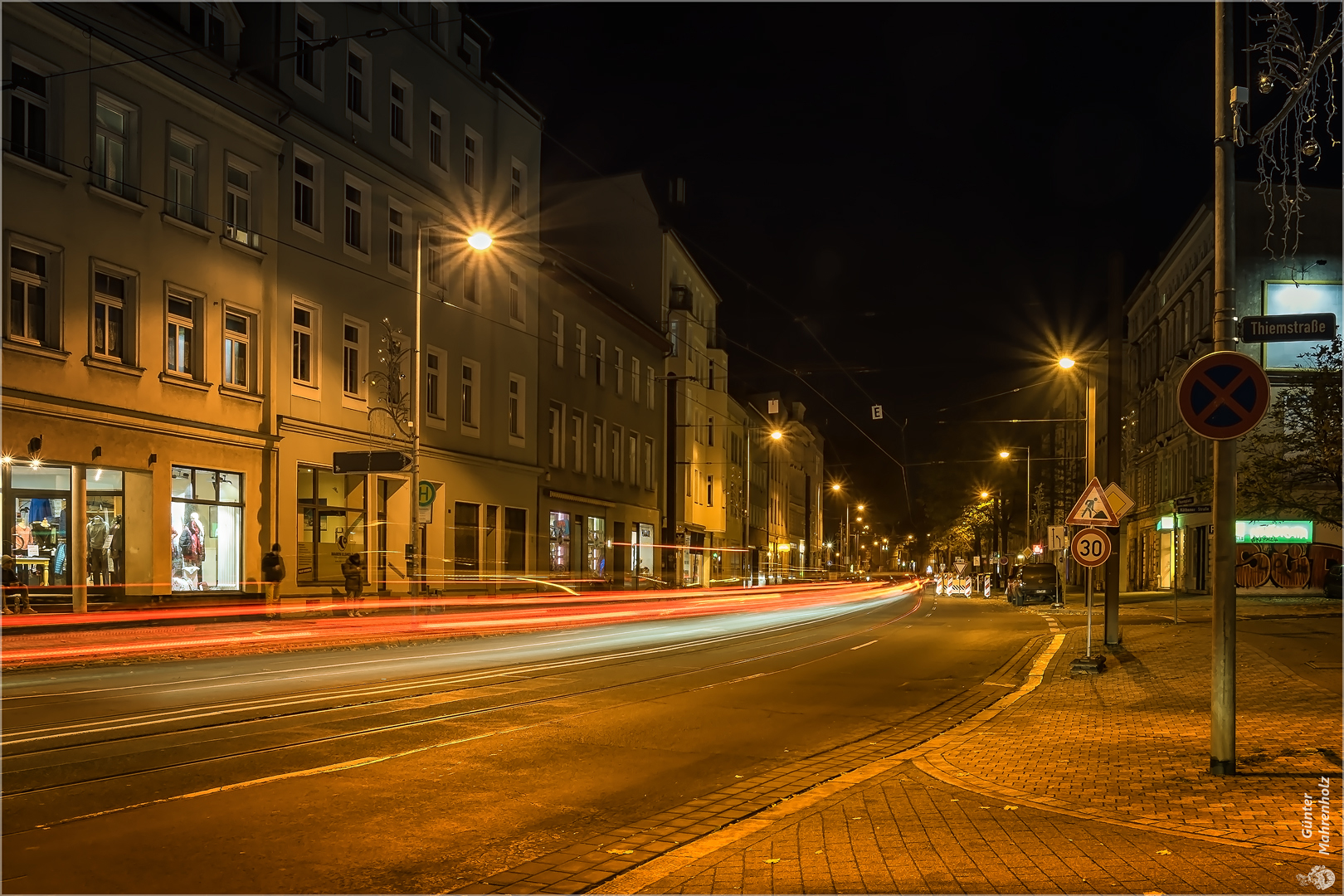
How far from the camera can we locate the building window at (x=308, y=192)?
29.7 m

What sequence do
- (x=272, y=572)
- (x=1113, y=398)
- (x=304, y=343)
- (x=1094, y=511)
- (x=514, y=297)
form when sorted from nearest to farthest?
(x=1094, y=511)
(x=1113, y=398)
(x=272, y=572)
(x=304, y=343)
(x=514, y=297)

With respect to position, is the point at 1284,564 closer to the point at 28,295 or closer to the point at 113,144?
the point at 113,144

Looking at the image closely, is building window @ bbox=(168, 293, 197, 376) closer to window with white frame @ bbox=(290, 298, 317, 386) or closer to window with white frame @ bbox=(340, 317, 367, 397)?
window with white frame @ bbox=(290, 298, 317, 386)

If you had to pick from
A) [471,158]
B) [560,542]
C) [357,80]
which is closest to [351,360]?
[357,80]

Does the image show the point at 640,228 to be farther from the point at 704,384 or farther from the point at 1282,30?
the point at 1282,30

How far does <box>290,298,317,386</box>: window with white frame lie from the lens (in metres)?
29.5

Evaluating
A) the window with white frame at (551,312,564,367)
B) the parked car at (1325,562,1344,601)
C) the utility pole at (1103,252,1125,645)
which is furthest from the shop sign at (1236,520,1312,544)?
the utility pole at (1103,252,1125,645)

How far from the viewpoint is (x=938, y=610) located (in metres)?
44.8

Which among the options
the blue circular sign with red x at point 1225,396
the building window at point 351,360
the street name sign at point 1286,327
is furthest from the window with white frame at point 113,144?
the street name sign at point 1286,327

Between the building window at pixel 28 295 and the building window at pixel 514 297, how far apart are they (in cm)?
1933

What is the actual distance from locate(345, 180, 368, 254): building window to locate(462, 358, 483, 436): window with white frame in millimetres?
6023

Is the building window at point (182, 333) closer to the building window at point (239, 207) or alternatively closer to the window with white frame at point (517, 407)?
the building window at point (239, 207)

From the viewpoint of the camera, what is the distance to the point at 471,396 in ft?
125

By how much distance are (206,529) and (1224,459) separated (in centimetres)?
2276
